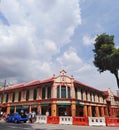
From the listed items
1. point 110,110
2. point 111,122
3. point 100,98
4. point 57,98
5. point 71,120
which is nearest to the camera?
point 111,122

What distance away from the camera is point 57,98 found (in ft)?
108

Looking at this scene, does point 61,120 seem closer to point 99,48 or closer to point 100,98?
point 99,48

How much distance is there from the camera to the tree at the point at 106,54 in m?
26.2

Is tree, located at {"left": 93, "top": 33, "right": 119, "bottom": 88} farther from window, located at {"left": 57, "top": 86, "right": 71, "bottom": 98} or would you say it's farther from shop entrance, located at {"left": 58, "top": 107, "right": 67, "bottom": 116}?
shop entrance, located at {"left": 58, "top": 107, "right": 67, "bottom": 116}

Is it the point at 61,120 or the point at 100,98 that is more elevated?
the point at 100,98

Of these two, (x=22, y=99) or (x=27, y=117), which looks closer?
(x=27, y=117)

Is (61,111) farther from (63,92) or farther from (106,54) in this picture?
(106,54)

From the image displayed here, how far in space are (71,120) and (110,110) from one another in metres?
32.8

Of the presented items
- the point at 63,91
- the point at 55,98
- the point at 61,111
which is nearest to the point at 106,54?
the point at 63,91

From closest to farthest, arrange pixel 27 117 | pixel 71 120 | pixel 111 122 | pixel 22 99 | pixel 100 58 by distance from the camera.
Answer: pixel 111 122 → pixel 71 120 → pixel 27 117 → pixel 100 58 → pixel 22 99

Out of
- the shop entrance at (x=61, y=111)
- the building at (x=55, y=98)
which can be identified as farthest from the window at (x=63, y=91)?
the shop entrance at (x=61, y=111)

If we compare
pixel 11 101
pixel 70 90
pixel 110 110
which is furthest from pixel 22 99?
pixel 110 110

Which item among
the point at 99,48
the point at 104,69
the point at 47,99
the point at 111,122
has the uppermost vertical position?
the point at 99,48

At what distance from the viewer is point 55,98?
1299 inches
